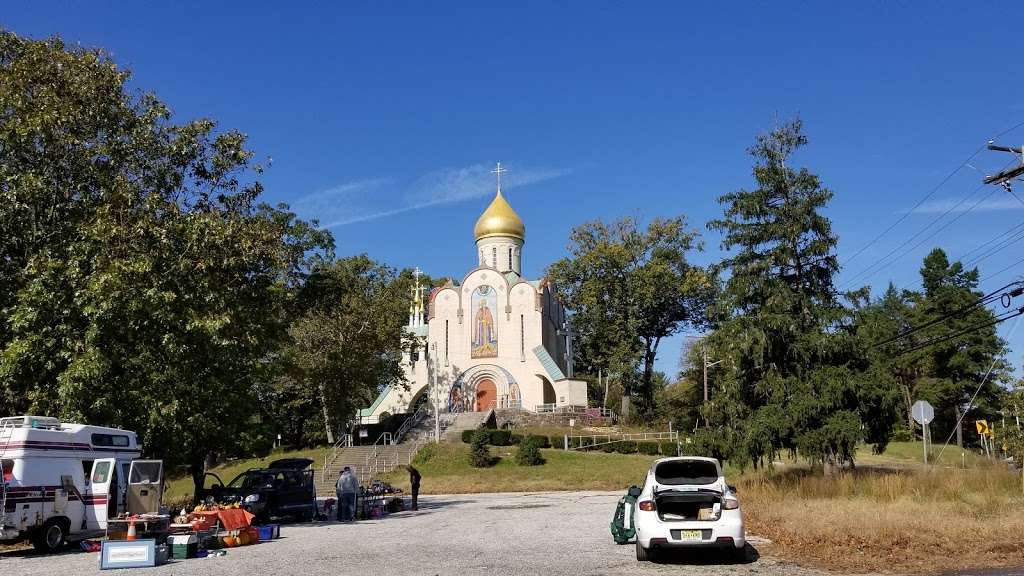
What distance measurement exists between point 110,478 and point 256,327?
250 inches

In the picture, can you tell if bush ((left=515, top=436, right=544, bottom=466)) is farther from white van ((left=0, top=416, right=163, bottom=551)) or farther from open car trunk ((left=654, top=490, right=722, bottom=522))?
open car trunk ((left=654, top=490, right=722, bottom=522))

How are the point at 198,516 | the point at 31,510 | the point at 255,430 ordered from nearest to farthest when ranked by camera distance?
the point at 31,510
the point at 198,516
the point at 255,430

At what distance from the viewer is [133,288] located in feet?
56.5

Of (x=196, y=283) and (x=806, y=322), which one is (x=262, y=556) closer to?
(x=196, y=283)

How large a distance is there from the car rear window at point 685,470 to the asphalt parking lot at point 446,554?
1.19 metres

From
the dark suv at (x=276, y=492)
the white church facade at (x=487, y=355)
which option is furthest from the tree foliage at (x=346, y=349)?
the dark suv at (x=276, y=492)

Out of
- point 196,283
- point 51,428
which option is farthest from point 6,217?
point 51,428

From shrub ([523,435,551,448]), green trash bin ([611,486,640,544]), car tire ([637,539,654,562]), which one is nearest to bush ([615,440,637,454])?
shrub ([523,435,551,448])

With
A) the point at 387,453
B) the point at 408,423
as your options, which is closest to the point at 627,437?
the point at 387,453

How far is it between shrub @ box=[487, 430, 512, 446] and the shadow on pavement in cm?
2868

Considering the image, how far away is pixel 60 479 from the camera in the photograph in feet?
49.4

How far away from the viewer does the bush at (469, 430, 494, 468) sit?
3681 centimetres

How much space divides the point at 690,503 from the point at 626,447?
30.8 m

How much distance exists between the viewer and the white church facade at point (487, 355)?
2072 inches
